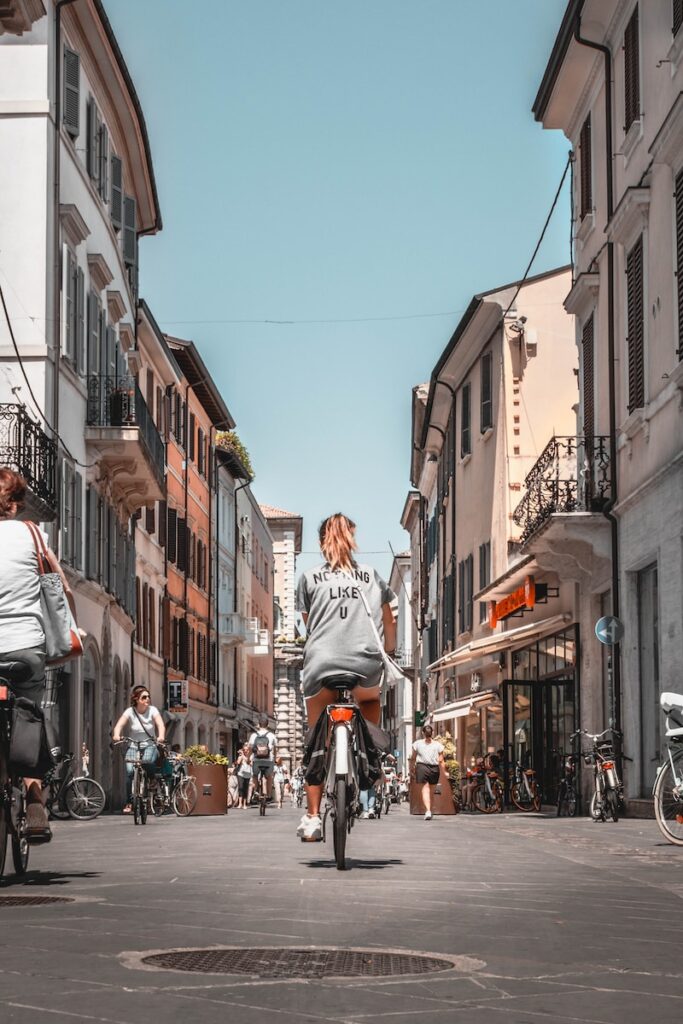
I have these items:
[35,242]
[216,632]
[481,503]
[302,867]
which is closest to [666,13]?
[35,242]

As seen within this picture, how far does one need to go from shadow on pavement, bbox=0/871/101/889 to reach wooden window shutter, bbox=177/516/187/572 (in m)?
47.4

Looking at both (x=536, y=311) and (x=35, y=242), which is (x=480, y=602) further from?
(x=35, y=242)

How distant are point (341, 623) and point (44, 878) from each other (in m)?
2.30

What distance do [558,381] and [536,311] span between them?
5.40 feet

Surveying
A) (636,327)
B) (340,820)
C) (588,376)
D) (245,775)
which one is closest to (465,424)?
(245,775)

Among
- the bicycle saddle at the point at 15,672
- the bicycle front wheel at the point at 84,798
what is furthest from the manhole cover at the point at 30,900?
the bicycle front wheel at the point at 84,798

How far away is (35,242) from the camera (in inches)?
1163

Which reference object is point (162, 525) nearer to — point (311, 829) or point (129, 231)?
point (129, 231)

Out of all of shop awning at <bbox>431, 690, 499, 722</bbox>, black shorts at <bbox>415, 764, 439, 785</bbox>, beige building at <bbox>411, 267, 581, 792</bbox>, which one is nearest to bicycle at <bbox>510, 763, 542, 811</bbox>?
beige building at <bbox>411, 267, 581, 792</bbox>

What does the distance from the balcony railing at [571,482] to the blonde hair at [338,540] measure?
14296mm

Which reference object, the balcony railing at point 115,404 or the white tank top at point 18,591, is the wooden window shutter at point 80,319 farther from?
the white tank top at point 18,591

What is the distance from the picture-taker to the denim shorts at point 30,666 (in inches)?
334

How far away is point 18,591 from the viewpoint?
28.2 feet

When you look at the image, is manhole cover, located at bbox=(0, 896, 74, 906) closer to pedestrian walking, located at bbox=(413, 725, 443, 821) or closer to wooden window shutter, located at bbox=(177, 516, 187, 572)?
pedestrian walking, located at bbox=(413, 725, 443, 821)
